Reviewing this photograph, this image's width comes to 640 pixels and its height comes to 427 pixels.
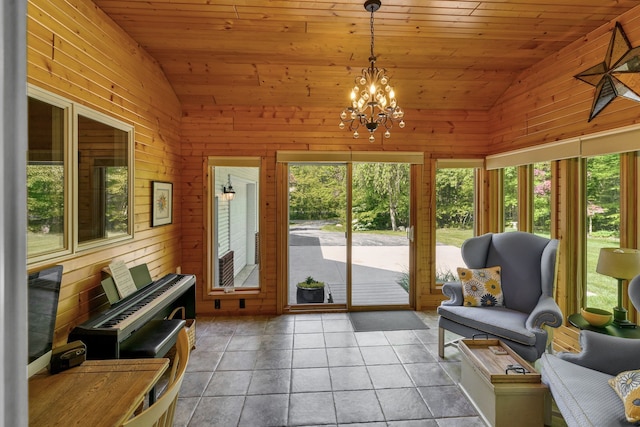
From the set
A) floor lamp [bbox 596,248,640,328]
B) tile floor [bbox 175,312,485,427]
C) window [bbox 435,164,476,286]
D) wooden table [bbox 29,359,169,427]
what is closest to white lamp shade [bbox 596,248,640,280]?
floor lamp [bbox 596,248,640,328]

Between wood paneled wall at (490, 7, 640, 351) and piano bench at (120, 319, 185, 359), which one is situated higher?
wood paneled wall at (490, 7, 640, 351)

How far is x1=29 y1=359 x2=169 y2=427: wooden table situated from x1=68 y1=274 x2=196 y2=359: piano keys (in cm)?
31

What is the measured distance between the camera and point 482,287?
3.26 meters

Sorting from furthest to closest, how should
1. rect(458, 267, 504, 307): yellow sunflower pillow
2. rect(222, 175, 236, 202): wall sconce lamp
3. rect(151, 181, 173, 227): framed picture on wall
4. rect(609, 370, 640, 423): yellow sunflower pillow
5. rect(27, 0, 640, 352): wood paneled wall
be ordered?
rect(222, 175, 236, 202): wall sconce lamp
rect(151, 181, 173, 227): framed picture on wall
rect(458, 267, 504, 307): yellow sunflower pillow
rect(27, 0, 640, 352): wood paneled wall
rect(609, 370, 640, 423): yellow sunflower pillow

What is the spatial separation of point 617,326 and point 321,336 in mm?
2633

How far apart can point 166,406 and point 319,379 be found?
6.29 feet

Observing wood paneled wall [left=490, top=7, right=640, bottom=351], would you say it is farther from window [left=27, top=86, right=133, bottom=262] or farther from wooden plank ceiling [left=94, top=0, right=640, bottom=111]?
window [left=27, top=86, right=133, bottom=262]

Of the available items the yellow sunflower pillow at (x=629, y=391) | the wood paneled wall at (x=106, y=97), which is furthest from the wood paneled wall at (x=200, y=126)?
the yellow sunflower pillow at (x=629, y=391)

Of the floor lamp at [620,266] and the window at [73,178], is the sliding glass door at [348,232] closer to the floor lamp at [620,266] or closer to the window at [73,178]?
the window at [73,178]

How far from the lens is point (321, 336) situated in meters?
3.68

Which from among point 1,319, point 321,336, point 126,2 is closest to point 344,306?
point 321,336

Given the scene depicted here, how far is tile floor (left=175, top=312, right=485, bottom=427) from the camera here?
232cm

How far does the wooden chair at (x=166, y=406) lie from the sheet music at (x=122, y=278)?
153 centimetres

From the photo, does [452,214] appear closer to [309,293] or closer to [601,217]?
[601,217]
